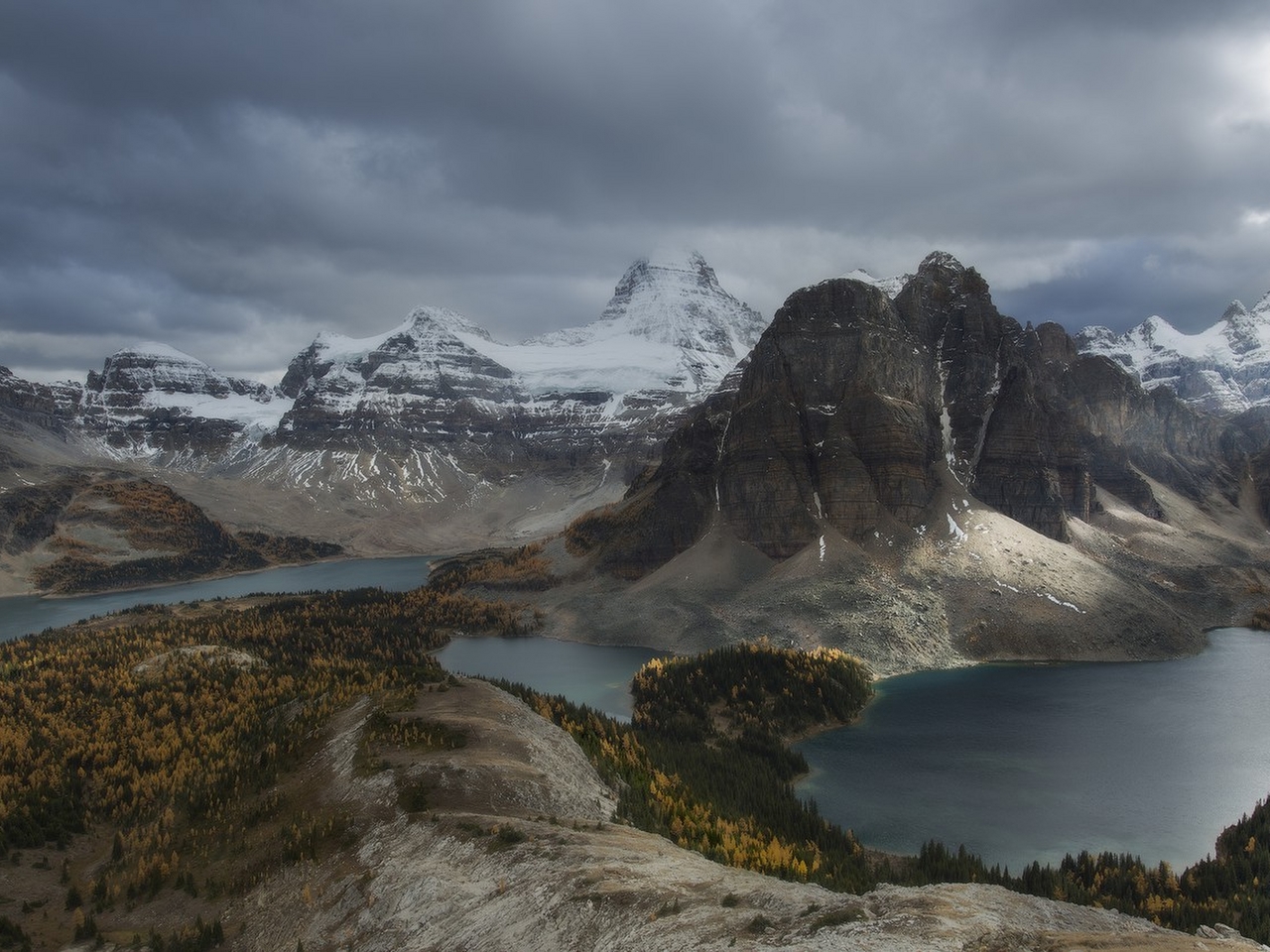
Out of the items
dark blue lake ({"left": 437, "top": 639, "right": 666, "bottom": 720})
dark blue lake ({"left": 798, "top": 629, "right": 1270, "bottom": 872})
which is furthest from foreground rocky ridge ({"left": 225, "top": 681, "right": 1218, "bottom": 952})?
dark blue lake ({"left": 437, "top": 639, "right": 666, "bottom": 720})

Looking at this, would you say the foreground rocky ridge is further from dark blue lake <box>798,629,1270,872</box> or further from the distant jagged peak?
the distant jagged peak

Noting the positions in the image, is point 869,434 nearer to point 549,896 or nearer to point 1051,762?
point 1051,762

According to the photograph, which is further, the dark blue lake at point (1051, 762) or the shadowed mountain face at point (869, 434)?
the shadowed mountain face at point (869, 434)

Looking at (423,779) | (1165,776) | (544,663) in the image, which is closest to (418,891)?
(423,779)

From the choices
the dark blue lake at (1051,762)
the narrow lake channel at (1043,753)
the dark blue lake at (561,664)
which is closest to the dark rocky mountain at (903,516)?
the dark blue lake at (561,664)

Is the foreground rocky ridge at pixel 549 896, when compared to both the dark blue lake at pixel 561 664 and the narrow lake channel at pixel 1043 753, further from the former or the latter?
the dark blue lake at pixel 561 664

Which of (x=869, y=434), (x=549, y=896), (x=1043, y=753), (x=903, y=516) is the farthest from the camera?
(x=869, y=434)

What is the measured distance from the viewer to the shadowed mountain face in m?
102

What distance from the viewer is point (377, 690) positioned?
43.3 metres

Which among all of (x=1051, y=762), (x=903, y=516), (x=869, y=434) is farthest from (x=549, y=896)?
(x=869, y=434)

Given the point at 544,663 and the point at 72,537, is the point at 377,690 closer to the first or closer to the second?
the point at 544,663

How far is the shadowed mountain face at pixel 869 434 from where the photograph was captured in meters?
102

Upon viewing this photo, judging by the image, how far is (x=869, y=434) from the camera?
103 metres

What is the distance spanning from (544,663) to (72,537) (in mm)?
154070
